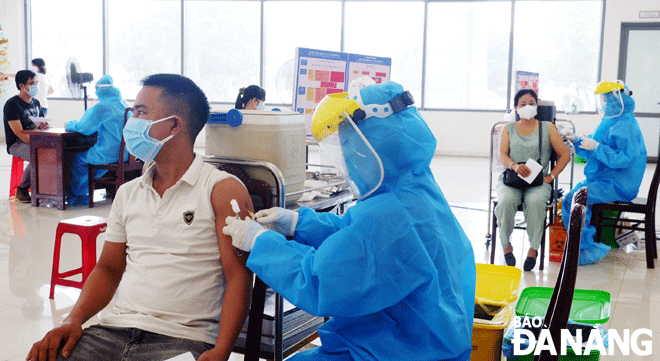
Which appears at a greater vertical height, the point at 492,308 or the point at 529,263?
the point at 492,308

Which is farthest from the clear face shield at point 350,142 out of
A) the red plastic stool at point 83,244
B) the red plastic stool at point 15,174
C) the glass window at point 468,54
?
the glass window at point 468,54

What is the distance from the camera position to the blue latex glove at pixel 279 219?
1.49 meters

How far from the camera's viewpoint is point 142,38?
10.6m

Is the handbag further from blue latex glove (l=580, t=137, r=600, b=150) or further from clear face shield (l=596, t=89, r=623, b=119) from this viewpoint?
clear face shield (l=596, t=89, r=623, b=119)

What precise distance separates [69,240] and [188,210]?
3104mm

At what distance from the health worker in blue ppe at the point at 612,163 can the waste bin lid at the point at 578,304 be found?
1581 mm

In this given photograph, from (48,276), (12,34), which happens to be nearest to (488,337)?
(48,276)

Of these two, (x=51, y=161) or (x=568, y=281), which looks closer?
(x=568, y=281)

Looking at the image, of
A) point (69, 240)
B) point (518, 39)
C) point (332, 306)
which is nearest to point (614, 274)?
point (332, 306)

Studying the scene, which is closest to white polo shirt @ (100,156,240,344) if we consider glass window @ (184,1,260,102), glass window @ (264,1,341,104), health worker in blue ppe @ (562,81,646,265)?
health worker in blue ppe @ (562,81,646,265)

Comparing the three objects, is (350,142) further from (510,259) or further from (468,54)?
(468,54)

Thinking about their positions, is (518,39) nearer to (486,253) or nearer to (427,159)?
(486,253)

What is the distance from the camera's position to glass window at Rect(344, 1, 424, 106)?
9.73m

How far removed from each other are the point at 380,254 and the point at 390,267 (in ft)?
0.12
